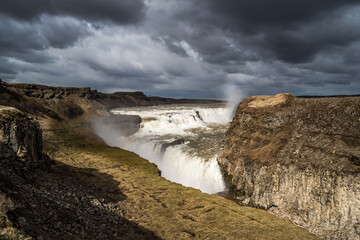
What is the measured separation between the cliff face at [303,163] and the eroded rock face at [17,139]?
18102 mm

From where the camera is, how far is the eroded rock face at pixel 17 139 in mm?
14953

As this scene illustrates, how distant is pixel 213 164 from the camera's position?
28.6 metres

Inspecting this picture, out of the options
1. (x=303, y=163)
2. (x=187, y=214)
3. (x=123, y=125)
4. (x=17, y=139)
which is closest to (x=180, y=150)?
(x=187, y=214)

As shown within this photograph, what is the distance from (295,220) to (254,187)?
15.2ft

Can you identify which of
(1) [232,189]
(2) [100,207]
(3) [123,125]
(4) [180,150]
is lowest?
(1) [232,189]

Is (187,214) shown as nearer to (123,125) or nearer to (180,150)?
(180,150)

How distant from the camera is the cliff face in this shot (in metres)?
14.5

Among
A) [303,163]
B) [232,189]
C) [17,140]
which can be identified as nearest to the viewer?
[17,140]

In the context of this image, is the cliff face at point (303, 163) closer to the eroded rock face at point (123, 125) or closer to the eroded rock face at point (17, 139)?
the eroded rock face at point (17, 139)

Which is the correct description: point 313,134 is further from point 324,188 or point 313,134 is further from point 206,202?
point 206,202

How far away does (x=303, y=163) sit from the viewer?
17344 mm

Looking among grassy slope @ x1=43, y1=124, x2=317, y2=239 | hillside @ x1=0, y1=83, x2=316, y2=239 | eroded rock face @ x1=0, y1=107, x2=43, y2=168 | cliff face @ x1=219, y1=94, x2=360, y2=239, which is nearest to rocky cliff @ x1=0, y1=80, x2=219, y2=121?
eroded rock face @ x1=0, y1=107, x2=43, y2=168

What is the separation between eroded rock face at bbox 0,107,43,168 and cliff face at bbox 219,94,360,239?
18102 mm

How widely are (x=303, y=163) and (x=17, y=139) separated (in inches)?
817
